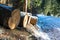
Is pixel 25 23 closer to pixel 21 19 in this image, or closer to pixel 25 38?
pixel 21 19

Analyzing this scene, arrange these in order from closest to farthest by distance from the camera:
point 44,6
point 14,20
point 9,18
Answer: point 9,18
point 14,20
point 44,6

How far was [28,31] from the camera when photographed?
5914 mm

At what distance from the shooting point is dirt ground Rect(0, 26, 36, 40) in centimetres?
504

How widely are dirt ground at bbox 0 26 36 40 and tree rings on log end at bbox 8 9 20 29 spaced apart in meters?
0.19

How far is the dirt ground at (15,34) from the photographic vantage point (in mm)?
5043

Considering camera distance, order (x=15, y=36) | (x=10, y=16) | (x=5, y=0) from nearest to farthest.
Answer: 1. (x=15, y=36)
2. (x=10, y=16)
3. (x=5, y=0)

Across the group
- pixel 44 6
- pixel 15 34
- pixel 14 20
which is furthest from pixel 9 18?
pixel 44 6

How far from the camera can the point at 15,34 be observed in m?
5.38

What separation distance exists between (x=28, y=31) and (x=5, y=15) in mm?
997

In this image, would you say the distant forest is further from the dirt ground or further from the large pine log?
the dirt ground

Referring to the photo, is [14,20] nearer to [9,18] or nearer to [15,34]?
[9,18]

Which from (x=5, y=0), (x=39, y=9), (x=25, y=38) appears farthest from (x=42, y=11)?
(x=25, y=38)

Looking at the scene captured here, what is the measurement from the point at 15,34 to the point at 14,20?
2.35 ft

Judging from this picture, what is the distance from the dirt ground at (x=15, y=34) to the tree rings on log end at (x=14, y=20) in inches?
7.4
